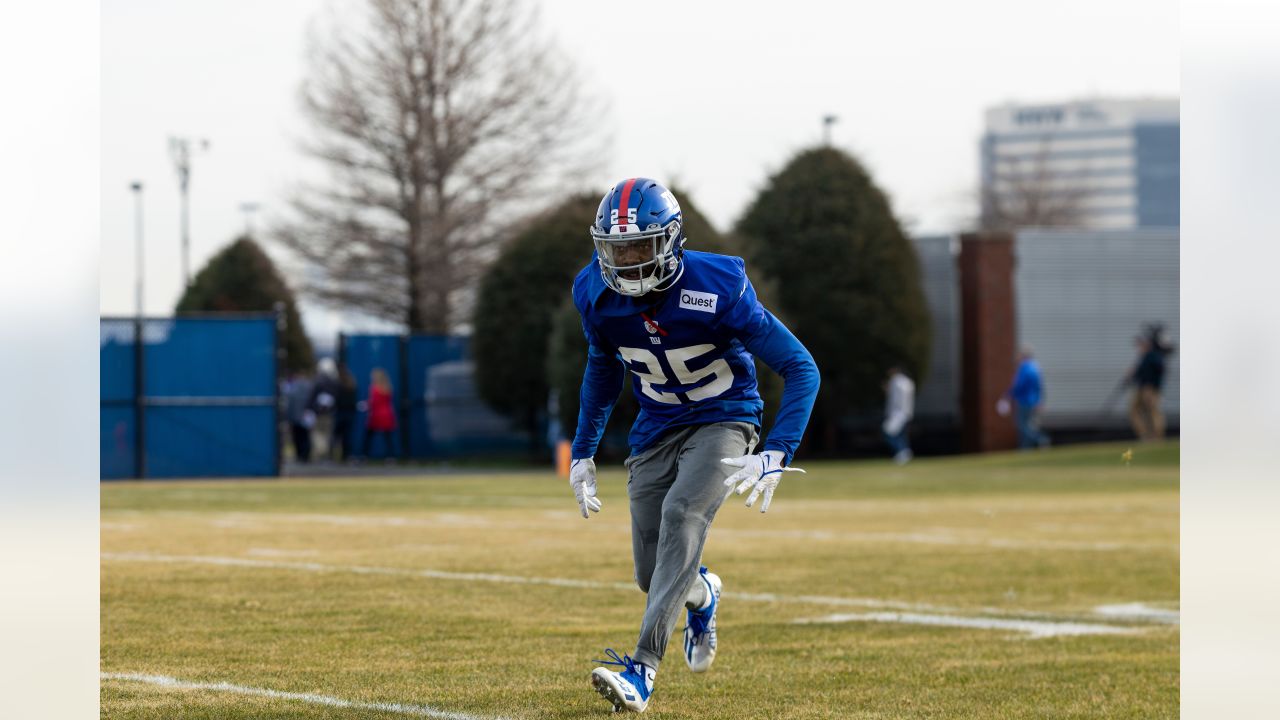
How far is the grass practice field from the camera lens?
21.8 ft

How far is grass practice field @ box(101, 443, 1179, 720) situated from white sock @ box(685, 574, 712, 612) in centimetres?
33

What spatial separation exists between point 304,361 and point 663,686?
141ft

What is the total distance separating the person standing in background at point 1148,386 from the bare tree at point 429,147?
58.4 ft

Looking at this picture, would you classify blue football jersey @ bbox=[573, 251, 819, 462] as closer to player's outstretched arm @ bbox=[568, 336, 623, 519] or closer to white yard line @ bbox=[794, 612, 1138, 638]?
player's outstretched arm @ bbox=[568, 336, 623, 519]

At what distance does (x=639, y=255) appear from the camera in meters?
6.22

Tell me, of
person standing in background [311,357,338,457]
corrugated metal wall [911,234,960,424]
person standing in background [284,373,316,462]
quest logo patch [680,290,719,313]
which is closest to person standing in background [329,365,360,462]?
person standing in background [311,357,338,457]

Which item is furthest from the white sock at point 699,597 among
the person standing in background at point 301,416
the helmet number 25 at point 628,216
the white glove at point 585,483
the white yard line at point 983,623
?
the person standing in background at point 301,416

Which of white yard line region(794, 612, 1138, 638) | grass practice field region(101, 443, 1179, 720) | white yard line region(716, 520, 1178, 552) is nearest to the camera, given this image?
grass practice field region(101, 443, 1179, 720)

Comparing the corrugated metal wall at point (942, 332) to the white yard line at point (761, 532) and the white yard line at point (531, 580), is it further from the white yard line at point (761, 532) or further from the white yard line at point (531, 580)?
the white yard line at point (531, 580)

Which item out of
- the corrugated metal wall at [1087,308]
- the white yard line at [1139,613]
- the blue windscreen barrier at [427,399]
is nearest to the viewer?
the white yard line at [1139,613]

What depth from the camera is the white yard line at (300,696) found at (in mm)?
6135

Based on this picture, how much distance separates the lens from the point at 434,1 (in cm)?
4275
